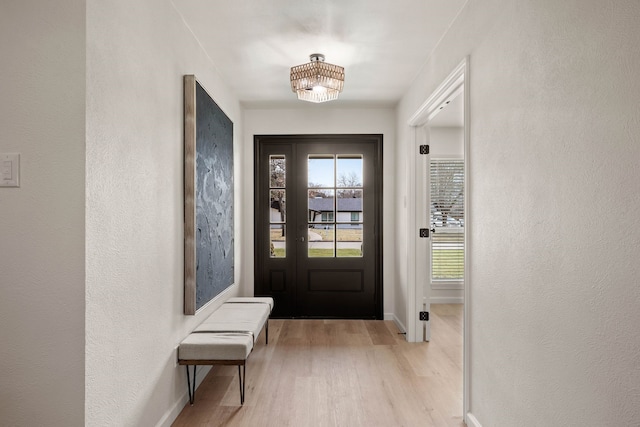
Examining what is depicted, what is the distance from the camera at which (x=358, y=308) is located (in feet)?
16.7

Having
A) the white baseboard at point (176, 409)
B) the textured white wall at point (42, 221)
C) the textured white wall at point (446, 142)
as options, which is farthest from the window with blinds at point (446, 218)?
the textured white wall at point (42, 221)

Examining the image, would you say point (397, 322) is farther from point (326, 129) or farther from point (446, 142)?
point (446, 142)

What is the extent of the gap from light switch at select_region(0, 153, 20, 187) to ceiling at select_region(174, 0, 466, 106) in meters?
1.45

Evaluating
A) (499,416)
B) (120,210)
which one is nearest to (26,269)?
(120,210)

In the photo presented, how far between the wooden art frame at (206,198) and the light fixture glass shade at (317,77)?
0.73m

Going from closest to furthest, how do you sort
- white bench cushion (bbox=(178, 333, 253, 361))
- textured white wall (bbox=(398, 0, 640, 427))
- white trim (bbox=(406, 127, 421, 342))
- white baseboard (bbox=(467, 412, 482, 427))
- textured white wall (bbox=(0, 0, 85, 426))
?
textured white wall (bbox=(398, 0, 640, 427)), textured white wall (bbox=(0, 0, 85, 426)), white baseboard (bbox=(467, 412, 482, 427)), white bench cushion (bbox=(178, 333, 253, 361)), white trim (bbox=(406, 127, 421, 342))

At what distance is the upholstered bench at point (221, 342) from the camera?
2662 millimetres

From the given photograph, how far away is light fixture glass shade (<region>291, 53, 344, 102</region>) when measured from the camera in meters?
3.27

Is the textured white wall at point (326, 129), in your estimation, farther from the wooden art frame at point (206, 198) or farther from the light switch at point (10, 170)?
the light switch at point (10, 170)

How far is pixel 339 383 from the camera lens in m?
3.12

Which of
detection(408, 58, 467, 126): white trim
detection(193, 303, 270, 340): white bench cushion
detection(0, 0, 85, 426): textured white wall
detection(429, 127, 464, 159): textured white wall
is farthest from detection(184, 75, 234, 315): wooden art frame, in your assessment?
detection(429, 127, 464, 159): textured white wall

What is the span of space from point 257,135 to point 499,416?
396 cm

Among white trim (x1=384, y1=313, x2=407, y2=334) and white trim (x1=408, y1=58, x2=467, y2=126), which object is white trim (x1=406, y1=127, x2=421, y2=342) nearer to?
white trim (x1=384, y1=313, x2=407, y2=334)

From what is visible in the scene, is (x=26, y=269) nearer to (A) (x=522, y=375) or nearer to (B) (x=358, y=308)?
(A) (x=522, y=375)
